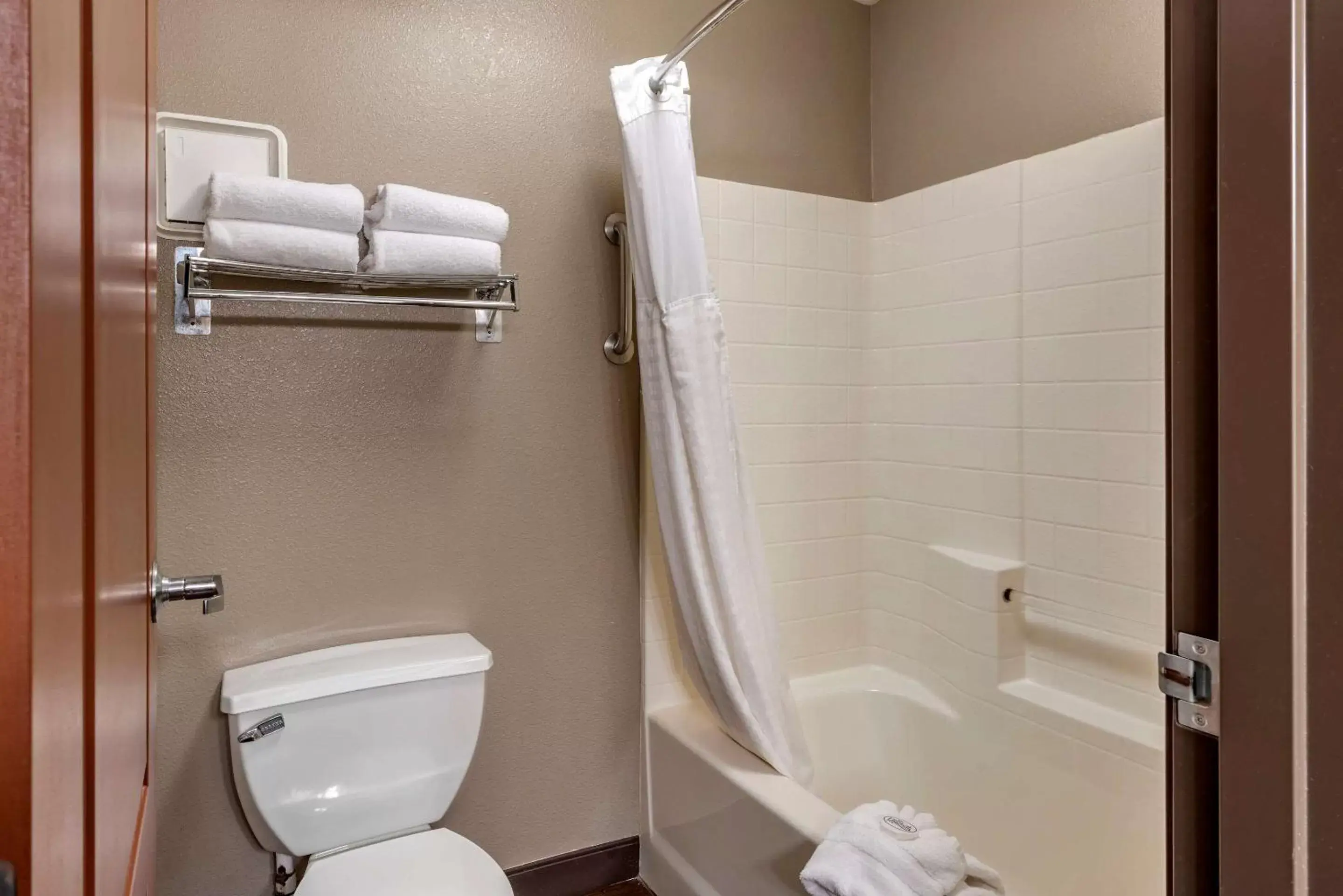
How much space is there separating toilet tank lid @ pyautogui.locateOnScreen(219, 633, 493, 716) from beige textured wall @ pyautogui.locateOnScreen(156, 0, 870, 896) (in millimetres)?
60

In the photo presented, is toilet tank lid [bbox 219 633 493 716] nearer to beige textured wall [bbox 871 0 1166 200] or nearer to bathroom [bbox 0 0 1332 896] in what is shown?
bathroom [bbox 0 0 1332 896]

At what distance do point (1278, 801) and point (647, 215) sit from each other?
1.47 meters

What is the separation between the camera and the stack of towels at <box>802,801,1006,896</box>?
4.04 ft

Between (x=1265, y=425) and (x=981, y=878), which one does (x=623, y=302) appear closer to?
(x=981, y=878)

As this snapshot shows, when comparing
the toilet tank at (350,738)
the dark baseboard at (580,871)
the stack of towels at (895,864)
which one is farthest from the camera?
the dark baseboard at (580,871)

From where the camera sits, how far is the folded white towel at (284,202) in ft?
4.74

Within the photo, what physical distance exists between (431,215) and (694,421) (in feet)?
2.21

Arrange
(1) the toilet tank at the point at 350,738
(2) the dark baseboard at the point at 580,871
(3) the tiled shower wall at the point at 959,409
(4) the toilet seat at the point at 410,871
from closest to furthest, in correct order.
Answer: (4) the toilet seat at the point at 410,871 < (1) the toilet tank at the point at 350,738 < (3) the tiled shower wall at the point at 959,409 < (2) the dark baseboard at the point at 580,871

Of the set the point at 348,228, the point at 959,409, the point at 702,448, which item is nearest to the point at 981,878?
the point at 702,448

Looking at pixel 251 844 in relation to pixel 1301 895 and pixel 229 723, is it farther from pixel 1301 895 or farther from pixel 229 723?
pixel 1301 895

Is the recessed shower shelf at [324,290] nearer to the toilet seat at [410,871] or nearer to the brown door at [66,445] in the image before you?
the brown door at [66,445]

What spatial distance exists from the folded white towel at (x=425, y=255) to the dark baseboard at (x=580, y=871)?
4.54 ft

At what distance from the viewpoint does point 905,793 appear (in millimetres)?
2133

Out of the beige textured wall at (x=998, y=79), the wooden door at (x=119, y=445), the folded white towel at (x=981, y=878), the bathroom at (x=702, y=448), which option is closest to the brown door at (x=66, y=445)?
the wooden door at (x=119, y=445)
